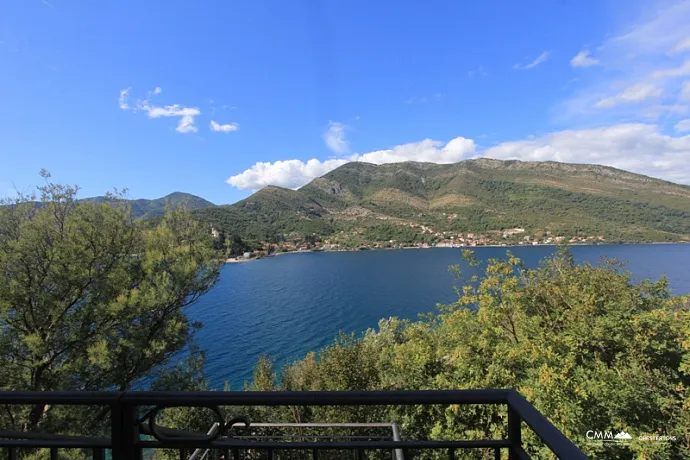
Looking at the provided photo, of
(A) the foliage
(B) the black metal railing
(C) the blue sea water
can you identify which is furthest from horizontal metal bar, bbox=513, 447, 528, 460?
(C) the blue sea water

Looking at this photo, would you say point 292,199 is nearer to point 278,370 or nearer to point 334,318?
point 334,318

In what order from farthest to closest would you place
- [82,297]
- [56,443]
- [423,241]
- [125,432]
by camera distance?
[423,241] < [82,297] < [56,443] < [125,432]

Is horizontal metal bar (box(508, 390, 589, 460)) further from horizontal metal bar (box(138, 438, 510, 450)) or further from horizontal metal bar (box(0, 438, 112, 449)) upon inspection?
horizontal metal bar (box(0, 438, 112, 449))

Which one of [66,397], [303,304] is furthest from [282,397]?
[303,304]

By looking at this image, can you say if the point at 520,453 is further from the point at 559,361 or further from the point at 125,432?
the point at 559,361

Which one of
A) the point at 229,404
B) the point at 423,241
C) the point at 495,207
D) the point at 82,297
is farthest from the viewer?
the point at 495,207

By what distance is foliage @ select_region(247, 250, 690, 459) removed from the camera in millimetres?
5945

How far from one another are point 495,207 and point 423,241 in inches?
1814

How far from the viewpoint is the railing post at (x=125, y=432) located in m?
1.19

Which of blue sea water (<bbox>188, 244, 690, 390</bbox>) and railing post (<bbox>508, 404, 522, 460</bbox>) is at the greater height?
railing post (<bbox>508, 404, 522, 460</bbox>)

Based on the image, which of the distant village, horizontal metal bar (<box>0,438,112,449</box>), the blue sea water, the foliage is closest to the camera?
horizontal metal bar (<box>0,438,112,449</box>)

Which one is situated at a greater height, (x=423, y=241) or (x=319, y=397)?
(x=319, y=397)

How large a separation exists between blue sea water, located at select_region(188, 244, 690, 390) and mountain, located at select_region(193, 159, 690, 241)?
49.9 meters

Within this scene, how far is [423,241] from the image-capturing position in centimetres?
11975
